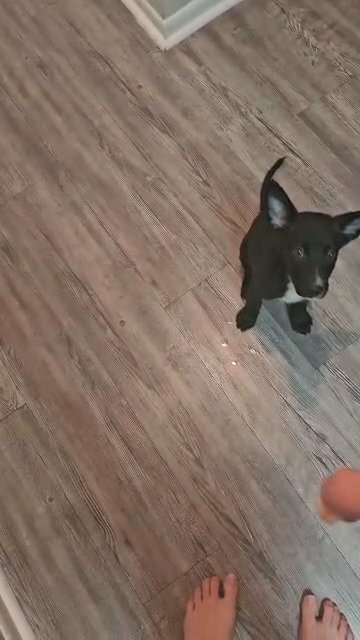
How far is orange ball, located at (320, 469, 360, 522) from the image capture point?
1350 mm

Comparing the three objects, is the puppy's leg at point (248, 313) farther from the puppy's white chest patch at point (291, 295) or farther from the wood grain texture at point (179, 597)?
the wood grain texture at point (179, 597)

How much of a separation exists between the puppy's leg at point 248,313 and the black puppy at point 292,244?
0.37 feet

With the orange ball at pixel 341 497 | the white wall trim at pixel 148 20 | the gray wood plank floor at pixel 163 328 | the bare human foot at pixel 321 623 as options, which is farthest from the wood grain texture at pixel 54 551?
the white wall trim at pixel 148 20

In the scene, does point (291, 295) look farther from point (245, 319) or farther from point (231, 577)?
point (231, 577)

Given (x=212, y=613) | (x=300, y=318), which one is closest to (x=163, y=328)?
(x=300, y=318)

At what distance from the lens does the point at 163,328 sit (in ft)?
5.16

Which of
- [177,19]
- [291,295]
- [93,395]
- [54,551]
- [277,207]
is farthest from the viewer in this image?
[177,19]

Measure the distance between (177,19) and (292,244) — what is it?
0.85 metres

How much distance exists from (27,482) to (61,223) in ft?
1.90

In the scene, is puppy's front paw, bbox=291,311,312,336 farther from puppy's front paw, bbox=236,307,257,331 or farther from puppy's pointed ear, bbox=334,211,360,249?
puppy's pointed ear, bbox=334,211,360,249

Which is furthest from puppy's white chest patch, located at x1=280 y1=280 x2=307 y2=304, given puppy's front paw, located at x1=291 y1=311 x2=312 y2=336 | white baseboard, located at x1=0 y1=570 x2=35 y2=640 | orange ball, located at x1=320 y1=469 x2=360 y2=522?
white baseboard, located at x1=0 y1=570 x2=35 y2=640

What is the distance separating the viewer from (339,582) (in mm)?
1375

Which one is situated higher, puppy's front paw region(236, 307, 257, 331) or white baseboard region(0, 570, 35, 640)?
puppy's front paw region(236, 307, 257, 331)

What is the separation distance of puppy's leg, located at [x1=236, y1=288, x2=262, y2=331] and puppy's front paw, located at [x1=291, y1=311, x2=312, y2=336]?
81 millimetres
